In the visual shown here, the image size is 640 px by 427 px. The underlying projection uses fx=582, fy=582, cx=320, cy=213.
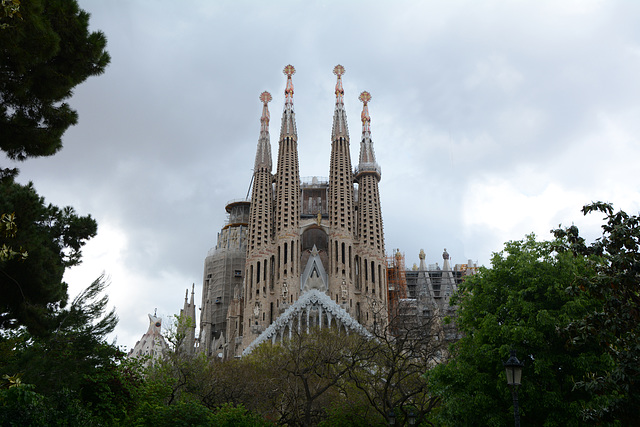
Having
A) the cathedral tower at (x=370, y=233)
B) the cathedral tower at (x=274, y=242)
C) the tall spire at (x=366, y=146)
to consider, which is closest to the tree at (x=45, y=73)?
the cathedral tower at (x=274, y=242)

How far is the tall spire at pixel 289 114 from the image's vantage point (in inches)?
2724

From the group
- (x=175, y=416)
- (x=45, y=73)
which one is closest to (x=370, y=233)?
(x=175, y=416)

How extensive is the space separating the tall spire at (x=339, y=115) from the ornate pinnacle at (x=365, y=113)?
3.01m

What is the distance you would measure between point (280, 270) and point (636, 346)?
50.8 metres

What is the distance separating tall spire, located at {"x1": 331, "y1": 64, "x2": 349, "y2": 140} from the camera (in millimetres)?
69125

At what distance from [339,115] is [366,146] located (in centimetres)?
506

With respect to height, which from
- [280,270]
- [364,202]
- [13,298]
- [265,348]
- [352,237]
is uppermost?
[364,202]

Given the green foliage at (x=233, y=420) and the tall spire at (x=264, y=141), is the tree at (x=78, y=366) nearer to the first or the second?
the green foliage at (x=233, y=420)

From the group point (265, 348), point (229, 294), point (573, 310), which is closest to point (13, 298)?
point (573, 310)

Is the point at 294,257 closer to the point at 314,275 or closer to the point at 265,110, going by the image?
the point at 314,275

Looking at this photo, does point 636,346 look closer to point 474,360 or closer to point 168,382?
point 474,360

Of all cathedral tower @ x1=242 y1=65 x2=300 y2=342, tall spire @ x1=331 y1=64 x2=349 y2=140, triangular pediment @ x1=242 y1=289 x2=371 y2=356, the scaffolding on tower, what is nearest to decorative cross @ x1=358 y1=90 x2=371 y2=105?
tall spire @ x1=331 y1=64 x2=349 y2=140

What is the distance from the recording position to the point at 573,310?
1667 cm

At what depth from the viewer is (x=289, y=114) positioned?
232 feet
